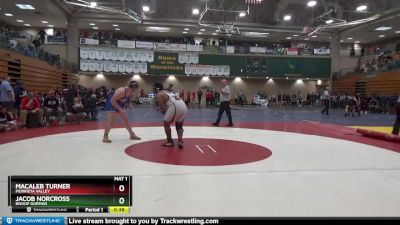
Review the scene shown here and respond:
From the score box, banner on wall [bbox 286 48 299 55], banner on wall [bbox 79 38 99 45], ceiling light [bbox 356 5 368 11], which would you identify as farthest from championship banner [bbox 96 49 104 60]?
the score box

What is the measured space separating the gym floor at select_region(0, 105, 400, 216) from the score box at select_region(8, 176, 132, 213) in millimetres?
297

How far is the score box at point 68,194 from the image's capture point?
233 centimetres

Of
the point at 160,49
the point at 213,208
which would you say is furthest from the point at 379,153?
the point at 160,49

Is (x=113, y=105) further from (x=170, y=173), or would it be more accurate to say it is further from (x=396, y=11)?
(x=396, y=11)

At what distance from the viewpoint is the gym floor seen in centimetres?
286

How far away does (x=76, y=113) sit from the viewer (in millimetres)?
10492

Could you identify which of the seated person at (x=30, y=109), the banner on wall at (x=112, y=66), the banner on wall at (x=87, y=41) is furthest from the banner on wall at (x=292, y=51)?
the seated person at (x=30, y=109)

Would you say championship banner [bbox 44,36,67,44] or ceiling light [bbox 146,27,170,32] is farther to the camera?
ceiling light [bbox 146,27,170,32]

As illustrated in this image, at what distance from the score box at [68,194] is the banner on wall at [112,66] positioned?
79.9 ft

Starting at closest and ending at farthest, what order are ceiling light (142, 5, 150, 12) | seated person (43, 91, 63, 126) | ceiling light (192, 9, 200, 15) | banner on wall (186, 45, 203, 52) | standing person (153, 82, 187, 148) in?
standing person (153, 82, 187, 148) → seated person (43, 91, 63, 126) → ceiling light (142, 5, 150, 12) → ceiling light (192, 9, 200, 15) → banner on wall (186, 45, 203, 52)

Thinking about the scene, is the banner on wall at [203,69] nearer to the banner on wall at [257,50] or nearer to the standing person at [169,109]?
the banner on wall at [257,50]

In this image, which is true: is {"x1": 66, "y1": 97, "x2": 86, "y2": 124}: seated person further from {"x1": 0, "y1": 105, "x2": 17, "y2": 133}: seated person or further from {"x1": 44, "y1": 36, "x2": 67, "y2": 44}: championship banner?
{"x1": 44, "y1": 36, "x2": 67, "y2": 44}: championship banner

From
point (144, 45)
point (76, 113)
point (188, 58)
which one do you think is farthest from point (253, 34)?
point (76, 113)

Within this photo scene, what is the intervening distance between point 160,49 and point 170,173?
79.9ft
